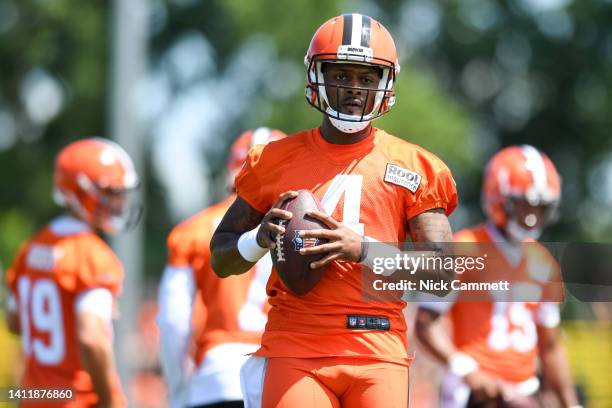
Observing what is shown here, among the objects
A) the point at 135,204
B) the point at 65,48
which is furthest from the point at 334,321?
the point at 65,48

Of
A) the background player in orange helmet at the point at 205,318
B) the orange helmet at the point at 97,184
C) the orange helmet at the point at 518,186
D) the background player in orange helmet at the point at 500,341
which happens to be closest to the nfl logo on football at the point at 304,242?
the background player in orange helmet at the point at 205,318

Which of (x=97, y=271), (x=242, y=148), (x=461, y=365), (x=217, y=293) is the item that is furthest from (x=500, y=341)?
(x=97, y=271)

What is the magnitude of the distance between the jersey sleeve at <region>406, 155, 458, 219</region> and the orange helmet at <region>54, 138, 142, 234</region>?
8.23ft

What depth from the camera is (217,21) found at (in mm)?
32812

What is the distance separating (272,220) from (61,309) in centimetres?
198

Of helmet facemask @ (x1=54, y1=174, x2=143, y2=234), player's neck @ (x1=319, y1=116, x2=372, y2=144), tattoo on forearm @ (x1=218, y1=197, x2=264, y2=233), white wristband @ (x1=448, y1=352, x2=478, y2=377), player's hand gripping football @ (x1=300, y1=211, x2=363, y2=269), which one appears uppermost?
helmet facemask @ (x1=54, y1=174, x2=143, y2=234)

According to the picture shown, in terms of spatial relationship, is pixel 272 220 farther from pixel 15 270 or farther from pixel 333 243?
pixel 15 270

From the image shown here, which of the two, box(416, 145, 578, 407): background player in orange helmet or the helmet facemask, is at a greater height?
the helmet facemask

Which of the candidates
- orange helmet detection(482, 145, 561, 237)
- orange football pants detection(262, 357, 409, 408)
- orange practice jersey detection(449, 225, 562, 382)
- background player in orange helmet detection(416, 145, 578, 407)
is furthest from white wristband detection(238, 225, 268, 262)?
orange helmet detection(482, 145, 561, 237)

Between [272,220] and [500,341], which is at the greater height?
[272,220]

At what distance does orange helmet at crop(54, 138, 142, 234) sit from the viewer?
6133 millimetres

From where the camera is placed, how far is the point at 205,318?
583cm

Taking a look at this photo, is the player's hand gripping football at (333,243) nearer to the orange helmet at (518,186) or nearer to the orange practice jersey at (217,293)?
the orange practice jersey at (217,293)

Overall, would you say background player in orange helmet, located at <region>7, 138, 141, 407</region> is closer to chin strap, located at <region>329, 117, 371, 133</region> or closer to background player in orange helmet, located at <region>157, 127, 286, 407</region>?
background player in orange helmet, located at <region>157, 127, 286, 407</region>
